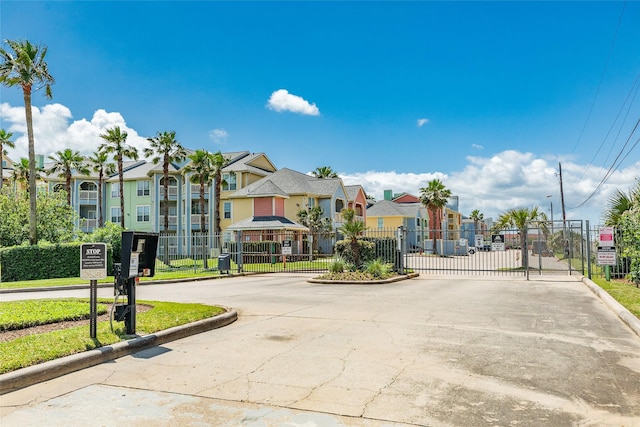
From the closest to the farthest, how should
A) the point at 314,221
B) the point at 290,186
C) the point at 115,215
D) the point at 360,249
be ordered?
the point at 360,249
the point at 314,221
the point at 290,186
the point at 115,215

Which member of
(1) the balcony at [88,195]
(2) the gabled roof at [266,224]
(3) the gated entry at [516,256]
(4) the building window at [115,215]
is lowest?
(3) the gated entry at [516,256]

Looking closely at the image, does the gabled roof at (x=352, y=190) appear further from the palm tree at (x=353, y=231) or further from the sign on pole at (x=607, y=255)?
the sign on pole at (x=607, y=255)

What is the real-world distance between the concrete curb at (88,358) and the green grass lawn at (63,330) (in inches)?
6.6

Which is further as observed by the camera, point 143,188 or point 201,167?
point 143,188

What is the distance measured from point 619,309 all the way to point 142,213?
153 ft

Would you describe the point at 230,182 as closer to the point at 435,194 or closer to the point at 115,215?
the point at 115,215

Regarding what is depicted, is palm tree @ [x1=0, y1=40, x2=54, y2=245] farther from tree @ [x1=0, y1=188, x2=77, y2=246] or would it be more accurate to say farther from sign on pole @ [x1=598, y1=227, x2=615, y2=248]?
sign on pole @ [x1=598, y1=227, x2=615, y2=248]

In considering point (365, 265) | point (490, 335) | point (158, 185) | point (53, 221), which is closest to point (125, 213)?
point (158, 185)

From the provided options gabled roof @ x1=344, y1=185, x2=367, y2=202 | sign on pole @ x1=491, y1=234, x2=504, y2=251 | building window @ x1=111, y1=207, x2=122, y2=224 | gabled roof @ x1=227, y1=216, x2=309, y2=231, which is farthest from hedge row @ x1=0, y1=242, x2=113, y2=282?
gabled roof @ x1=344, y1=185, x2=367, y2=202

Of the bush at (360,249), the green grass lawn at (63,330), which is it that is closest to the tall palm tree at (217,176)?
the bush at (360,249)

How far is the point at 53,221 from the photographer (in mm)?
31391

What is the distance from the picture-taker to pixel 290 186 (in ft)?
148

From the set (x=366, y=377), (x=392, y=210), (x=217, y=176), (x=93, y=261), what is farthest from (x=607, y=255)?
(x=392, y=210)

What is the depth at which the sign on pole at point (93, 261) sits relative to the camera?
689 cm
